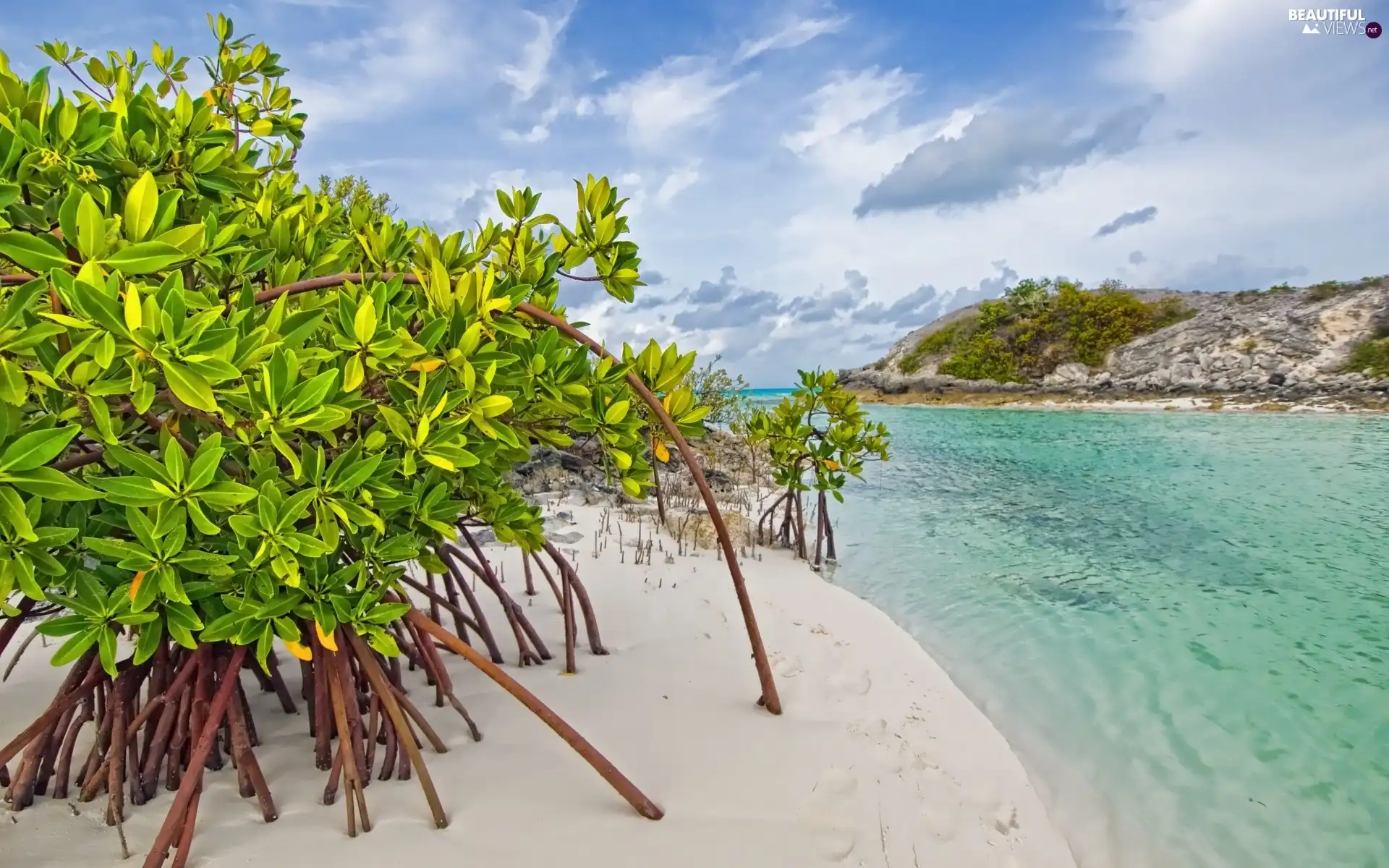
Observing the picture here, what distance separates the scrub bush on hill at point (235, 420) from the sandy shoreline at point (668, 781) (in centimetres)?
10

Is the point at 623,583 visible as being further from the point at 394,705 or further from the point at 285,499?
the point at 285,499

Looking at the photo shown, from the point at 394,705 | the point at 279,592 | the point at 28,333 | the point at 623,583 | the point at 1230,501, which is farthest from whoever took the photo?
the point at 1230,501

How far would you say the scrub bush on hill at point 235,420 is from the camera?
1238 millimetres

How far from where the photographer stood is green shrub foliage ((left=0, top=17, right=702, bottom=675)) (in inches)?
48.1

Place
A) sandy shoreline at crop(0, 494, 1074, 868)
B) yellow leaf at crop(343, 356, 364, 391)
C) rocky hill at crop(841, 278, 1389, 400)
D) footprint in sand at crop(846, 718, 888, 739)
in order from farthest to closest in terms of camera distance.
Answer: rocky hill at crop(841, 278, 1389, 400)
footprint in sand at crop(846, 718, 888, 739)
sandy shoreline at crop(0, 494, 1074, 868)
yellow leaf at crop(343, 356, 364, 391)

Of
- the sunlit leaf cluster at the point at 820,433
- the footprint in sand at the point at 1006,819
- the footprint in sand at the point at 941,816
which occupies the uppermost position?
the sunlit leaf cluster at the point at 820,433

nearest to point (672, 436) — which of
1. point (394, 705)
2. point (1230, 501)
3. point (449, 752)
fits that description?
point (394, 705)

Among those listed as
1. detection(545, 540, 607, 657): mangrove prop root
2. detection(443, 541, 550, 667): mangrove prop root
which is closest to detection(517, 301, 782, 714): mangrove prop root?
detection(545, 540, 607, 657): mangrove prop root

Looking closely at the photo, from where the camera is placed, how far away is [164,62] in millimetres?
2947

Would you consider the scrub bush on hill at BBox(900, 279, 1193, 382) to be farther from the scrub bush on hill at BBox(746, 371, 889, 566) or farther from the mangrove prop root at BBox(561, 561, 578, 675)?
the mangrove prop root at BBox(561, 561, 578, 675)

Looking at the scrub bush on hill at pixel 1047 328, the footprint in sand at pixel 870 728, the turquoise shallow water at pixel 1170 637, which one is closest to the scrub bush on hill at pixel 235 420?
the footprint in sand at pixel 870 728

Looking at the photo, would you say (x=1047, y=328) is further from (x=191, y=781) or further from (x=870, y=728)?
(x=191, y=781)

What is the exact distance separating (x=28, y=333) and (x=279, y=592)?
816 millimetres

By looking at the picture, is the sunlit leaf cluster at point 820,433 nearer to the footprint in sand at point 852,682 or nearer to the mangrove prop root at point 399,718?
the footprint in sand at point 852,682
